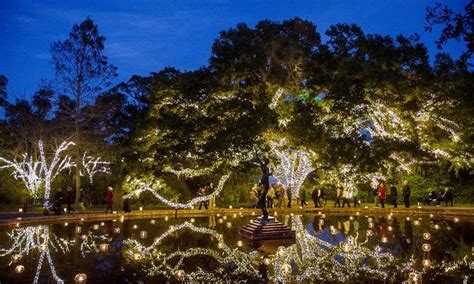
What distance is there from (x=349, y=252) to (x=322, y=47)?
14.7m

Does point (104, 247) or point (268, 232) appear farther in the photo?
point (268, 232)

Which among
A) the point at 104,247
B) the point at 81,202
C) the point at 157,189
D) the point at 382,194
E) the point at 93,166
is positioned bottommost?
the point at 104,247

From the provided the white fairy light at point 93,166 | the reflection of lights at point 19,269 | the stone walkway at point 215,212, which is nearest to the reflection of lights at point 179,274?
the reflection of lights at point 19,269

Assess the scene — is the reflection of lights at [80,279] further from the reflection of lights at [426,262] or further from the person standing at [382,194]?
the person standing at [382,194]

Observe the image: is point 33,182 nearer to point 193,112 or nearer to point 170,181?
point 170,181

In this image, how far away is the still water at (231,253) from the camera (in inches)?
408

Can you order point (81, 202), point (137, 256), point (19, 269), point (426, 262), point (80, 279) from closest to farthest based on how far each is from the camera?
point (80, 279) → point (19, 269) → point (426, 262) → point (137, 256) → point (81, 202)

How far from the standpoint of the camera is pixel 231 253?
13.3 meters

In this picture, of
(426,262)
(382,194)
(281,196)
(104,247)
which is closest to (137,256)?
(104,247)

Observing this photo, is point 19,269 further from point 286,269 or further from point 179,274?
point 286,269

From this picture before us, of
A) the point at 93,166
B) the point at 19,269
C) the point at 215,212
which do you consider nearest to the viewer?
the point at 19,269

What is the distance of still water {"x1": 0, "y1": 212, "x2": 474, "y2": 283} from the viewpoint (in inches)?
408

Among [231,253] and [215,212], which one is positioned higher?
[215,212]

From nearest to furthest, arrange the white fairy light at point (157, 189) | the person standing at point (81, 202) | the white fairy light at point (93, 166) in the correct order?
the person standing at point (81, 202) → the white fairy light at point (157, 189) → the white fairy light at point (93, 166)
